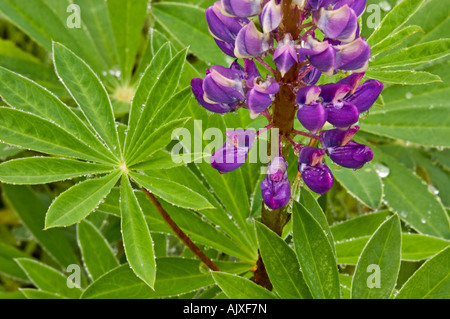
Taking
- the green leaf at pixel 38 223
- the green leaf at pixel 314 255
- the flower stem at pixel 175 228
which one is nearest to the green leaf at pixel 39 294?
the green leaf at pixel 38 223

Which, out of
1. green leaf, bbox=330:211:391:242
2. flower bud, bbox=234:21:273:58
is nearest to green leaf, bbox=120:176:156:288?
flower bud, bbox=234:21:273:58

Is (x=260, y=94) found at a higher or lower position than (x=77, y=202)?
higher

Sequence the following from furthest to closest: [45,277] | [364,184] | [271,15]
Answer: [45,277], [364,184], [271,15]

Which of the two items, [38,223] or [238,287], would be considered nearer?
[238,287]

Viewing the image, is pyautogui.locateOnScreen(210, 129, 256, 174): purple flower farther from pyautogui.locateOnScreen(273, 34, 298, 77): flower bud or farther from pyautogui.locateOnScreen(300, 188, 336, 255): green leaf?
pyautogui.locateOnScreen(300, 188, 336, 255): green leaf

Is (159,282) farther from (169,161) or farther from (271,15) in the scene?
(271,15)

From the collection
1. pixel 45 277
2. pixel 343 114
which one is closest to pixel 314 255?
pixel 343 114
